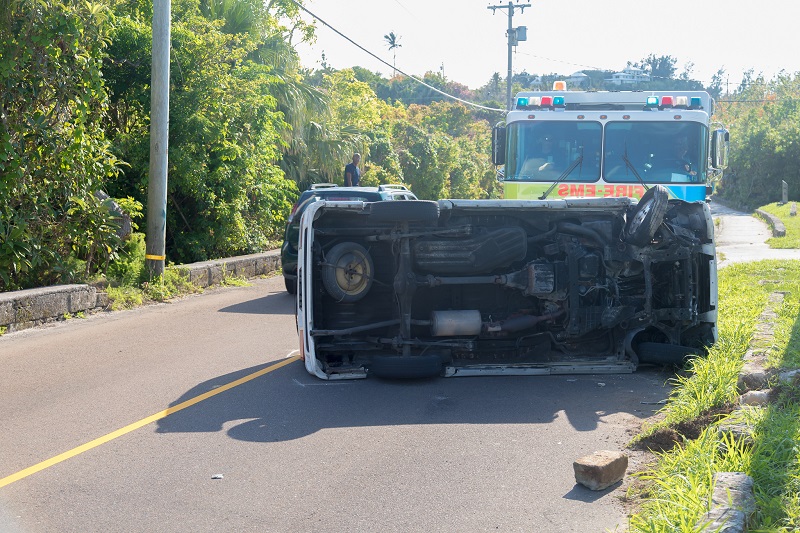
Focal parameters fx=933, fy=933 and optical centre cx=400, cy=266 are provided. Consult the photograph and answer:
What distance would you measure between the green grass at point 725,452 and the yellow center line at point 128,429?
357 centimetres

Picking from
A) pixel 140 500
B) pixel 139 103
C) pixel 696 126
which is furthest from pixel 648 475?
pixel 139 103

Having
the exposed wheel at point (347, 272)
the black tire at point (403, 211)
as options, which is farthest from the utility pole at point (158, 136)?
the black tire at point (403, 211)

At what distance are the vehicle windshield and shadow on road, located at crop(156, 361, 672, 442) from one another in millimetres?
5380

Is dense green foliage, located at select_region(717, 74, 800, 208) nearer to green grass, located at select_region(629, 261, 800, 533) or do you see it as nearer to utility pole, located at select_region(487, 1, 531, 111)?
utility pole, located at select_region(487, 1, 531, 111)

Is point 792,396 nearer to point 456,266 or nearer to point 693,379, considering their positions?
point 693,379

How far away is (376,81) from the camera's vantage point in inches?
3568

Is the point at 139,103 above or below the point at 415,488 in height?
above

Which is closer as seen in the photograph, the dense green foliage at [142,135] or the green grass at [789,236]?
the dense green foliage at [142,135]

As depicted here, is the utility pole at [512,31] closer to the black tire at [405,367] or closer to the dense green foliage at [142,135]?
the dense green foliage at [142,135]

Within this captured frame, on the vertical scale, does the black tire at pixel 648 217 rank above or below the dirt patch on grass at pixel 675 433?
above

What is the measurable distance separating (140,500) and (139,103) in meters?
13.4

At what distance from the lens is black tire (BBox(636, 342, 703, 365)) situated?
28.2ft

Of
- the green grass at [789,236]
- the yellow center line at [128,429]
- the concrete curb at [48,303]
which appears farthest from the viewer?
the green grass at [789,236]

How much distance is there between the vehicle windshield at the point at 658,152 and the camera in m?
13.6
